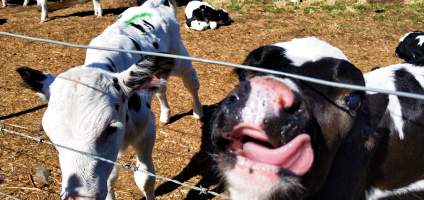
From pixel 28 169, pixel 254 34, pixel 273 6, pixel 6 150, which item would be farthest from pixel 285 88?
pixel 273 6

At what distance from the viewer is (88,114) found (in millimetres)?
3105

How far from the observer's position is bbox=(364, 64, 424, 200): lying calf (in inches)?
98.9

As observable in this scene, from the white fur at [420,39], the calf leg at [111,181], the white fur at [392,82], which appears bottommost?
the calf leg at [111,181]

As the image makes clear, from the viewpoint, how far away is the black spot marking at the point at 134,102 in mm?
3898

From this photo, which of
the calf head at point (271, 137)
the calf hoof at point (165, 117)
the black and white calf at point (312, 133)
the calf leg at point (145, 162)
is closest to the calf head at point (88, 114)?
the calf leg at point (145, 162)

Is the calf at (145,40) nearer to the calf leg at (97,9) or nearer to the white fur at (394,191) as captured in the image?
the white fur at (394,191)

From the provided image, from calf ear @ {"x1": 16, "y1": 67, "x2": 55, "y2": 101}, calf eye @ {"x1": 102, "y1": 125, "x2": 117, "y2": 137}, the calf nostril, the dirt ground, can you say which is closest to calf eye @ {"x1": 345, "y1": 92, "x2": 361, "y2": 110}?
the calf nostril

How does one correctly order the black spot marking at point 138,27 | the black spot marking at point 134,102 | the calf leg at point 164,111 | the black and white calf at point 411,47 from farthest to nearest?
the black and white calf at point 411,47
the calf leg at point 164,111
the black spot marking at point 138,27
the black spot marking at point 134,102

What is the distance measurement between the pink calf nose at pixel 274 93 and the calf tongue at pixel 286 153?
13cm

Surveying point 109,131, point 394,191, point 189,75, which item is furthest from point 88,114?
point 189,75

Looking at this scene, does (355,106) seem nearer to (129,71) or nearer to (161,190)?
(129,71)

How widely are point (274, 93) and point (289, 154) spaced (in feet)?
0.77

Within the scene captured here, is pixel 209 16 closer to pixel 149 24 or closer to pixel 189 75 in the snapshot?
pixel 189 75

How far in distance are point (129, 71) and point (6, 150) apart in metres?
2.88
